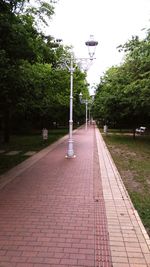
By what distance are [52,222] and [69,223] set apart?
30 cm

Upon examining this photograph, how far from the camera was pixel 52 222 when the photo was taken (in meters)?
6.52

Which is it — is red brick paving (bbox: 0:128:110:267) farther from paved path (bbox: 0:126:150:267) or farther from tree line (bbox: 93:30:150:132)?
tree line (bbox: 93:30:150:132)

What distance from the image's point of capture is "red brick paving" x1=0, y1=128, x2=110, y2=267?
5012 mm

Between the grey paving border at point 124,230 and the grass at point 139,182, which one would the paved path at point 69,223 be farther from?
the grass at point 139,182

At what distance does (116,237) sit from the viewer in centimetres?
584

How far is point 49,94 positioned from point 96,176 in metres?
16.6

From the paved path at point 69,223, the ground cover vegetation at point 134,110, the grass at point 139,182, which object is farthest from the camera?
the ground cover vegetation at point 134,110

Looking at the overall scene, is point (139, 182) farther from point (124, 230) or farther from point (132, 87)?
point (132, 87)

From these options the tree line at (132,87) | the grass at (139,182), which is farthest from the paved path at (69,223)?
the tree line at (132,87)

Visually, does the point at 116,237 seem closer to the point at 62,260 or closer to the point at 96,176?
the point at 62,260

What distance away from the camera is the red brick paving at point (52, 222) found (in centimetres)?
501

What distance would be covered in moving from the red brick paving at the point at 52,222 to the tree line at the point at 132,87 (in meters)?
9.64

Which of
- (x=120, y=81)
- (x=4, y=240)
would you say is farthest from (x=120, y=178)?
(x=120, y=81)

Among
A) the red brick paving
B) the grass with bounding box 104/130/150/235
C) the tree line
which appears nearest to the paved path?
the red brick paving
